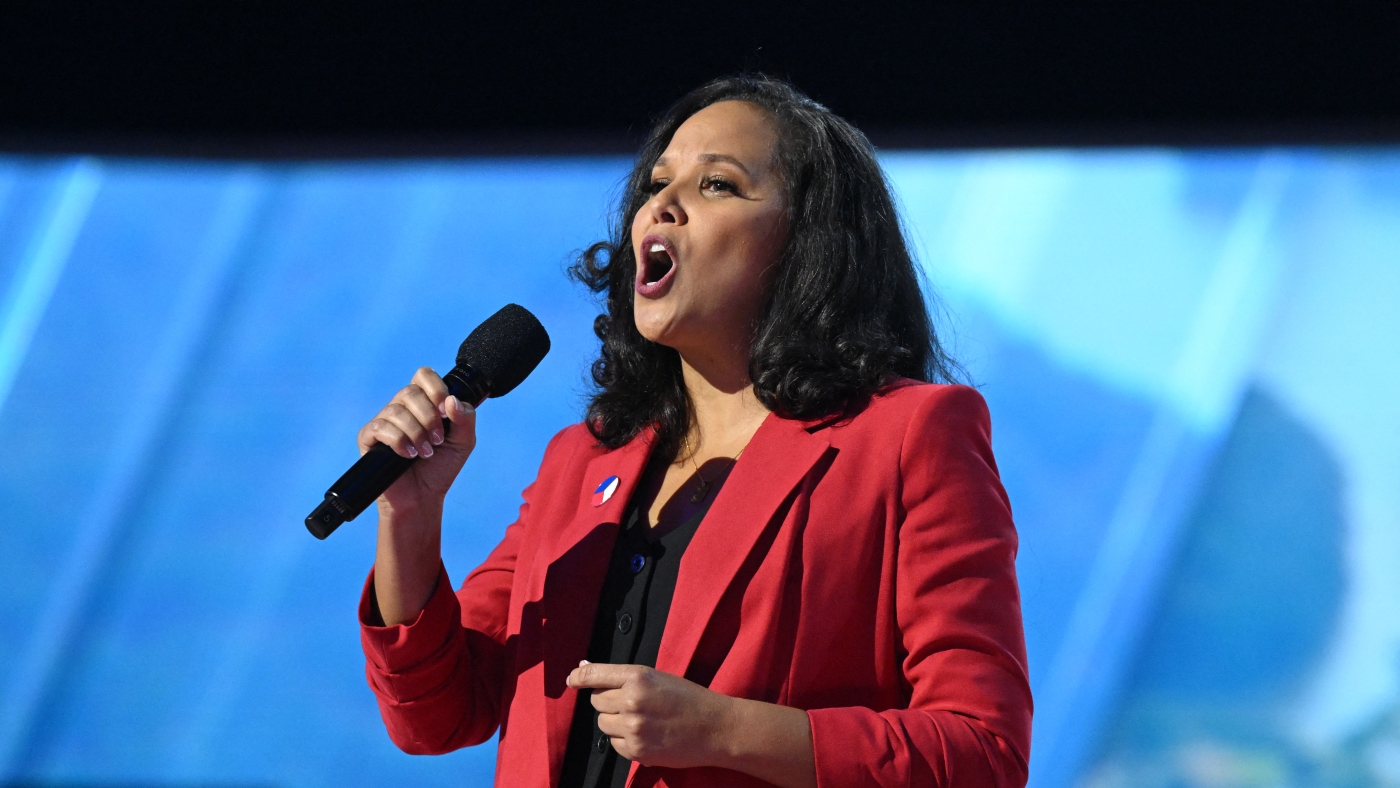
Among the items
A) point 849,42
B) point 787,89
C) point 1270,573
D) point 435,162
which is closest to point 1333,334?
point 1270,573

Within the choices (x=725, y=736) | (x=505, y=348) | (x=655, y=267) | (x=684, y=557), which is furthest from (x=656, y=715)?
(x=655, y=267)

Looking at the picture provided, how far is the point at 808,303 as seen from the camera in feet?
4.66

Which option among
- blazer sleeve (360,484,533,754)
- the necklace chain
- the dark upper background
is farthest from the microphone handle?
the dark upper background

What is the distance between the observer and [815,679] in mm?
1155

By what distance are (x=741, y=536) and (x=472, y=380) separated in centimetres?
36

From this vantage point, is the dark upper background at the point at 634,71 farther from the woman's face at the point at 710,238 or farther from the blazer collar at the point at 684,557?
the blazer collar at the point at 684,557

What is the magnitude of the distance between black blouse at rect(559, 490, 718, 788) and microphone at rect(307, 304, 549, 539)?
229 mm

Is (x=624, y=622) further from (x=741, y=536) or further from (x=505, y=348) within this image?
(x=505, y=348)

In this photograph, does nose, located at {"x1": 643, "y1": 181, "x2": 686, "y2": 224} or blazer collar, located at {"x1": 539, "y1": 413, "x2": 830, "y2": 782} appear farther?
nose, located at {"x1": 643, "y1": 181, "x2": 686, "y2": 224}

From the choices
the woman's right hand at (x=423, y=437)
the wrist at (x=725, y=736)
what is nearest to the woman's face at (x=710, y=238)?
the woman's right hand at (x=423, y=437)

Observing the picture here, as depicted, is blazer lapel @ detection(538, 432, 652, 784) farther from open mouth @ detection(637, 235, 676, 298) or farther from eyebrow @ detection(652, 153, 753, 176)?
eyebrow @ detection(652, 153, 753, 176)

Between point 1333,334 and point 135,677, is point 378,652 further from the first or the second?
point 1333,334

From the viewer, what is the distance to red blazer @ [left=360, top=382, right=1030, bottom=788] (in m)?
1.11

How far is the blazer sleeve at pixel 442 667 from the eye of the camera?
4.33 feet
